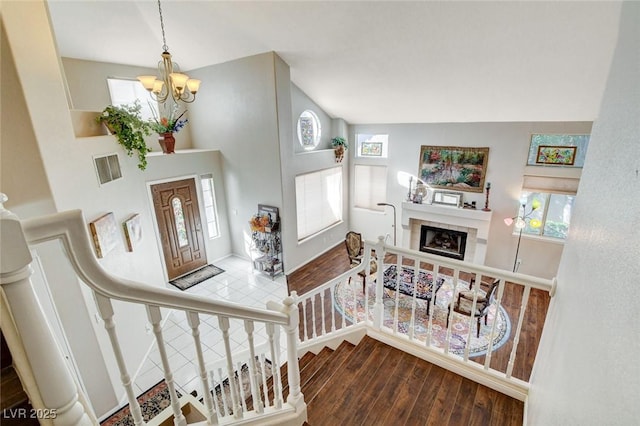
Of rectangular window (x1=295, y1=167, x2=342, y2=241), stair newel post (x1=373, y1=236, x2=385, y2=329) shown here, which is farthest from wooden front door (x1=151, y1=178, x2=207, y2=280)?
stair newel post (x1=373, y1=236, x2=385, y2=329)

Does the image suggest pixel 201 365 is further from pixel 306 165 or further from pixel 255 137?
pixel 306 165

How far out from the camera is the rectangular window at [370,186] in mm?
7969

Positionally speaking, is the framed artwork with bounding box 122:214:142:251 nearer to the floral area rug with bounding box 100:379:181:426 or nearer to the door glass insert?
the floral area rug with bounding box 100:379:181:426

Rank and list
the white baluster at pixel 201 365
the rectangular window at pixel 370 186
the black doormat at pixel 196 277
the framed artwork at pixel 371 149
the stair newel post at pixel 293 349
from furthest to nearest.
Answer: the rectangular window at pixel 370 186
the framed artwork at pixel 371 149
the black doormat at pixel 196 277
the stair newel post at pixel 293 349
the white baluster at pixel 201 365

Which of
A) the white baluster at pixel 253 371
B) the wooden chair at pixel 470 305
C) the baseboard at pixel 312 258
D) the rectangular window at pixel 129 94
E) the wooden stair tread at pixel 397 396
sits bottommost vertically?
the baseboard at pixel 312 258

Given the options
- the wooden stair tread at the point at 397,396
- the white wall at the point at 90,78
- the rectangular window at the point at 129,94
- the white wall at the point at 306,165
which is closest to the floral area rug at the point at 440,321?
the white wall at the point at 306,165

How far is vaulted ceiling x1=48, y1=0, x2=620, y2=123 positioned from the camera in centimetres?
358

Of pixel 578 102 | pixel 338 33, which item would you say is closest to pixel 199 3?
pixel 338 33

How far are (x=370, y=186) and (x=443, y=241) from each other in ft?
7.82

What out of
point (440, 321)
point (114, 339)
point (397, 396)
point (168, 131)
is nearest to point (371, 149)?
point (440, 321)

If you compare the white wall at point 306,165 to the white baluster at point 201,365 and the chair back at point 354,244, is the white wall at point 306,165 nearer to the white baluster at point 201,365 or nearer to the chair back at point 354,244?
the chair back at point 354,244

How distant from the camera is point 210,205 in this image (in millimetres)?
6848

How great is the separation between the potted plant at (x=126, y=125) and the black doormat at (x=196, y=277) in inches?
120

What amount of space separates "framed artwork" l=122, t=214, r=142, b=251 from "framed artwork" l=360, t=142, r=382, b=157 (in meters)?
5.73
